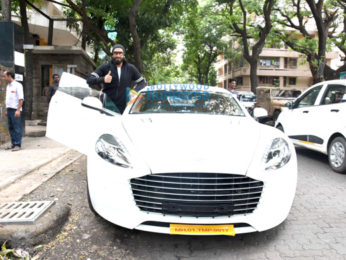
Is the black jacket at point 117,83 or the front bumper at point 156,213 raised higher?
the black jacket at point 117,83

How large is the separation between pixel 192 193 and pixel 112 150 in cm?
77

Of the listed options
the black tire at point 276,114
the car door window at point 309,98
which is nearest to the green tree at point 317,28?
the black tire at point 276,114

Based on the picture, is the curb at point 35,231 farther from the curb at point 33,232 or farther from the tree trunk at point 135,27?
the tree trunk at point 135,27

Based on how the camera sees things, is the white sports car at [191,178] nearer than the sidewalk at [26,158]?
Yes

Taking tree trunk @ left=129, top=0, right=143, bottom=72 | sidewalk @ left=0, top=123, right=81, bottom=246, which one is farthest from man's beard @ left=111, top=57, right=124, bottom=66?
tree trunk @ left=129, top=0, right=143, bottom=72

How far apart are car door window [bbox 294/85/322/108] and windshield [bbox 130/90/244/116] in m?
2.80

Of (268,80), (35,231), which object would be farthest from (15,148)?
(268,80)

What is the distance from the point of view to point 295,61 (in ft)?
149

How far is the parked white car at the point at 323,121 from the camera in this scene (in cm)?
499

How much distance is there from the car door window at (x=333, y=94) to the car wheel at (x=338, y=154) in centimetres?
71

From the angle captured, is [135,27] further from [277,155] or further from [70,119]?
[277,155]

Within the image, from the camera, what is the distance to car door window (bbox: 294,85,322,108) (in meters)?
6.00

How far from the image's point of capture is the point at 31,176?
4.41 meters

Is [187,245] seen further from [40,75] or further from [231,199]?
[40,75]
